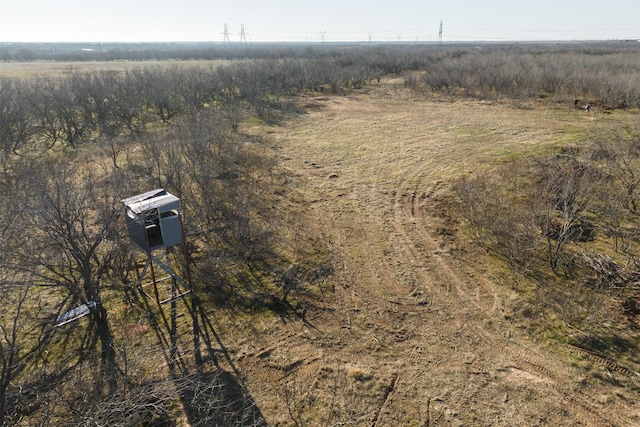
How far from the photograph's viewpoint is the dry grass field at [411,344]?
4629 mm

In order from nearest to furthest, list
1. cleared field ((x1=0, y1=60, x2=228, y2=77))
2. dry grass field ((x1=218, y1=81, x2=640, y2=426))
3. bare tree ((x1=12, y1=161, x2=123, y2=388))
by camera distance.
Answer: dry grass field ((x1=218, y1=81, x2=640, y2=426))
bare tree ((x1=12, y1=161, x2=123, y2=388))
cleared field ((x1=0, y1=60, x2=228, y2=77))

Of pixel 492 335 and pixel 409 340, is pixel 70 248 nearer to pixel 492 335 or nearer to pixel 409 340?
pixel 409 340

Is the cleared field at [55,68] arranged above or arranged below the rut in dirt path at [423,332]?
above

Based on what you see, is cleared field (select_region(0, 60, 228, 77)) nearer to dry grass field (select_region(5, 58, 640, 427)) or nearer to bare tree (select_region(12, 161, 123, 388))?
bare tree (select_region(12, 161, 123, 388))

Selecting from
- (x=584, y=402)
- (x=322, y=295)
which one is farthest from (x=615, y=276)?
(x=322, y=295)

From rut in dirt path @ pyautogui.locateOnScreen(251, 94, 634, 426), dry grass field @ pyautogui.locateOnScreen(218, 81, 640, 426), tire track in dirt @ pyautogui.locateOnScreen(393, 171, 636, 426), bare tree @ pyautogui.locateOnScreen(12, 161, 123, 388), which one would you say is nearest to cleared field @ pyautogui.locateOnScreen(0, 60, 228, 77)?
bare tree @ pyautogui.locateOnScreen(12, 161, 123, 388)

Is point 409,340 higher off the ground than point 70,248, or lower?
lower

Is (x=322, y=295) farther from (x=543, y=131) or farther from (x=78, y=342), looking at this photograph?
(x=543, y=131)

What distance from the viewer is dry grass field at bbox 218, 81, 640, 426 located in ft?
15.2

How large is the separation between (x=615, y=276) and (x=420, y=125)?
12.8m

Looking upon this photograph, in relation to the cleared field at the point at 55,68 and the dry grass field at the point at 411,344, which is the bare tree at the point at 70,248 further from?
the cleared field at the point at 55,68

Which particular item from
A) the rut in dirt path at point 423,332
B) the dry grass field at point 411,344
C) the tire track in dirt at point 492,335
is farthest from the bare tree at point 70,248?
the tire track in dirt at point 492,335

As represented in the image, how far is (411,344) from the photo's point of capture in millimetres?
5586

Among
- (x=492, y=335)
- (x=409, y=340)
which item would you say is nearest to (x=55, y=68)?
(x=409, y=340)
